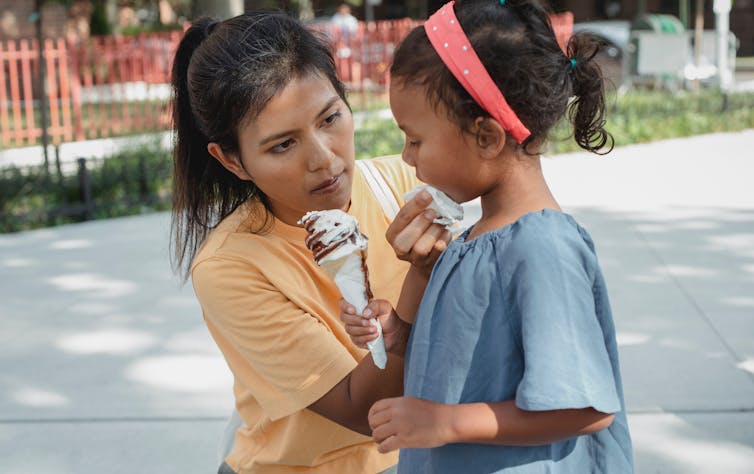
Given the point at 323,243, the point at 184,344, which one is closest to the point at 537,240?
the point at 323,243

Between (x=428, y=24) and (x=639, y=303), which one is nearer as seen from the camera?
(x=428, y=24)

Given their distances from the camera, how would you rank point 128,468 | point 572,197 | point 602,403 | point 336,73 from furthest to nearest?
1. point 572,197
2. point 128,468
3. point 336,73
4. point 602,403

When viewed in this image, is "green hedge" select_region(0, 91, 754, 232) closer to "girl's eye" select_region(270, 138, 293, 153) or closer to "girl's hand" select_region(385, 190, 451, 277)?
"girl's eye" select_region(270, 138, 293, 153)

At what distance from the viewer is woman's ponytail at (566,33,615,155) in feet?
5.21

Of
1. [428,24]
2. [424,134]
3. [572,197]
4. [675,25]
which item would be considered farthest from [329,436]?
[675,25]

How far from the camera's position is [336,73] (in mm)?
2178

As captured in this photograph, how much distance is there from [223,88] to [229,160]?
0.19 m

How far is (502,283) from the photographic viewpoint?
1423mm

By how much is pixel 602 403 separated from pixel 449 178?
422mm

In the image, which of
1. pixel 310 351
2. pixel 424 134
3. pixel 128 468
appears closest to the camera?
pixel 424 134

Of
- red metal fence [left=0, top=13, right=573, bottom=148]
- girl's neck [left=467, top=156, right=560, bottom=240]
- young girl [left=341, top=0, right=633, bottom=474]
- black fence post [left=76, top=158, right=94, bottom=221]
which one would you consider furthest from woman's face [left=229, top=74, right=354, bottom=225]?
red metal fence [left=0, top=13, right=573, bottom=148]

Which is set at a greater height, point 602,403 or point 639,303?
point 602,403

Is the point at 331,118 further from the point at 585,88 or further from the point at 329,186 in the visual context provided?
the point at 585,88

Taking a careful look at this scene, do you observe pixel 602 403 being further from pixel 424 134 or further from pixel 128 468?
pixel 128 468
